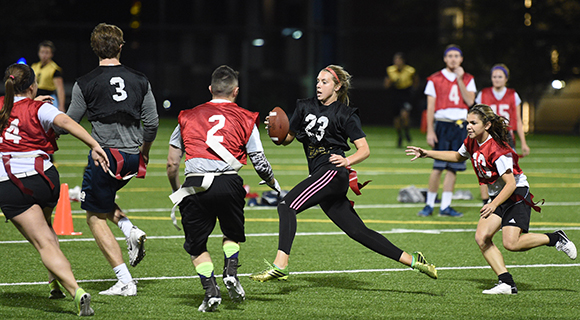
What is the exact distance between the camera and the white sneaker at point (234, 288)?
5.21 m

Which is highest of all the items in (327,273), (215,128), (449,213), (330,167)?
(215,128)

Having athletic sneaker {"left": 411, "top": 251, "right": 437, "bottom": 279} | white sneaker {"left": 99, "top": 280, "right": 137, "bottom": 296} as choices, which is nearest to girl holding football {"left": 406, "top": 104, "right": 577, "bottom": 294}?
athletic sneaker {"left": 411, "top": 251, "right": 437, "bottom": 279}

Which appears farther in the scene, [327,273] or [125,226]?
[327,273]

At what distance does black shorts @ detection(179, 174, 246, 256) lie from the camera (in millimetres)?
5105

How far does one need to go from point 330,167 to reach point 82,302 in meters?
2.14

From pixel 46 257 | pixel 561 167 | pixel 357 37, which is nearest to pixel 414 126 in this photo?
pixel 357 37

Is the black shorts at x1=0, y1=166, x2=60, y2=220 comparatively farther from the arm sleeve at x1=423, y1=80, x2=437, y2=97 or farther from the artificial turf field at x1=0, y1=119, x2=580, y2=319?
the arm sleeve at x1=423, y1=80, x2=437, y2=97

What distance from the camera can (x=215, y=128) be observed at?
5.17m

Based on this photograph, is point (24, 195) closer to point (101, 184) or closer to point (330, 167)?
point (101, 184)

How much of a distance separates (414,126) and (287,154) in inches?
537

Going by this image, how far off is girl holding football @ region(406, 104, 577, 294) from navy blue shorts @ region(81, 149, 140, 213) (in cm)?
225

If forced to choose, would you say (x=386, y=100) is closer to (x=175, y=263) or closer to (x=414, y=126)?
(x=414, y=126)

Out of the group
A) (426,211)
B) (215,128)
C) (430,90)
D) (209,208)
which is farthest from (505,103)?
(209,208)

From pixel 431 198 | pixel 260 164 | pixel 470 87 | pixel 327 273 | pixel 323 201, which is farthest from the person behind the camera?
pixel 470 87
